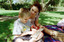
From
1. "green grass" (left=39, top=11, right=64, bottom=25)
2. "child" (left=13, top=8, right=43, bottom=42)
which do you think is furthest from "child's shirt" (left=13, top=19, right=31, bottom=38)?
"green grass" (left=39, top=11, right=64, bottom=25)

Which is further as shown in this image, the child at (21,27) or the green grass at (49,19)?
the green grass at (49,19)

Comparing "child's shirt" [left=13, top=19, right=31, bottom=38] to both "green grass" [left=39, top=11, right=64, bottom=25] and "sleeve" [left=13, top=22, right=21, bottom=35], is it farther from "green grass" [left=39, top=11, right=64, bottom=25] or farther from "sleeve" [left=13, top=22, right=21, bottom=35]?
"green grass" [left=39, top=11, right=64, bottom=25]

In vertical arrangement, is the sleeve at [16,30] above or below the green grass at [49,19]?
above

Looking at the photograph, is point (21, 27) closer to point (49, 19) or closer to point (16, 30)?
point (16, 30)

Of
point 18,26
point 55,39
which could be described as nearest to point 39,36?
point 18,26

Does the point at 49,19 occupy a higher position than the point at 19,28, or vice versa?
the point at 19,28

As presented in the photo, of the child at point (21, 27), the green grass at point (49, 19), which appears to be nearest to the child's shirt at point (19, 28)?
the child at point (21, 27)

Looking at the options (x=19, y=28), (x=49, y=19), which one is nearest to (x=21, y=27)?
(x=19, y=28)

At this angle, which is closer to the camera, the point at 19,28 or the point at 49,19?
the point at 19,28

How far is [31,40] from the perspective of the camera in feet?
5.05

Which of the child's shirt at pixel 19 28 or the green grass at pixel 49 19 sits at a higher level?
the child's shirt at pixel 19 28

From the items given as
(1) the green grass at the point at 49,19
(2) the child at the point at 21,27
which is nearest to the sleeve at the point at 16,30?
(2) the child at the point at 21,27

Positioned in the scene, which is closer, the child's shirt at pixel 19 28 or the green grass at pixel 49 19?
the child's shirt at pixel 19 28

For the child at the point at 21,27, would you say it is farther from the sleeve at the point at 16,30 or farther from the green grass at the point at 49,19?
the green grass at the point at 49,19
